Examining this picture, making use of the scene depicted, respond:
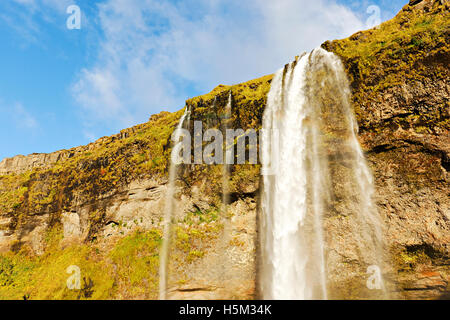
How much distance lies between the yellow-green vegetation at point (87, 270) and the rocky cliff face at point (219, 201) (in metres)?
0.10

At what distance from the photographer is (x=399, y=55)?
59.4ft

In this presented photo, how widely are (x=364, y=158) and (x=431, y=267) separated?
7.19m

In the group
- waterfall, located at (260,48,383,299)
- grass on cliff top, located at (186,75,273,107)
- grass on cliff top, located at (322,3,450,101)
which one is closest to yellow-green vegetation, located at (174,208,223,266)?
waterfall, located at (260,48,383,299)

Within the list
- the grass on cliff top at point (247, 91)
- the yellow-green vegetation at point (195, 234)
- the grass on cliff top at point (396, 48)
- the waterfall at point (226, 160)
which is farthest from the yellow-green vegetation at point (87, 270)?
the grass on cliff top at point (396, 48)

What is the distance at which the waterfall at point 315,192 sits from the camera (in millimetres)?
17469

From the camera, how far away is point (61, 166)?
112 feet

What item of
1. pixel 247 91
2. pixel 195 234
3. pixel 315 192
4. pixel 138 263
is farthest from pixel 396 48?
pixel 138 263

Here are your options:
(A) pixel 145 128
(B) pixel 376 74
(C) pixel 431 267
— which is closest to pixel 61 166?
(A) pixel 145 128

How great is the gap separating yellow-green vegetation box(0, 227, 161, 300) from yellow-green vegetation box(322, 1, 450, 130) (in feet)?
63.1

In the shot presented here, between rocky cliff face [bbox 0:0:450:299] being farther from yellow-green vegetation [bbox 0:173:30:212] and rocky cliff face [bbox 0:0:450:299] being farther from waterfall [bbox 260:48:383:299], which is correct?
waterfall [bbox 260:48:383:299]

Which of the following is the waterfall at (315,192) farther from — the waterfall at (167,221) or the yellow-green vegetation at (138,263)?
the yellow-green vegetation at (138,263)

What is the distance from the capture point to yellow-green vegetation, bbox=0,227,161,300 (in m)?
21.3
